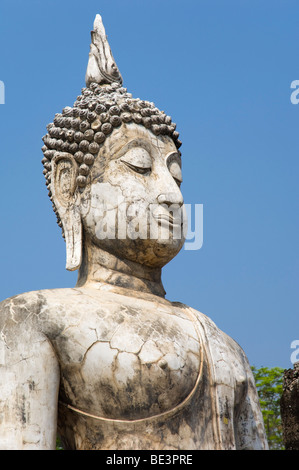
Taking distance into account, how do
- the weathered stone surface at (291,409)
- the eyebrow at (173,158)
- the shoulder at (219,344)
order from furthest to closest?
the weathered stone surface at (291,409), the eyebrow at (173,158), the shoulder at (219,344)

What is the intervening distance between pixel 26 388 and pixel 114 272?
1.49m

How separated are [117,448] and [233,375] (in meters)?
1.38

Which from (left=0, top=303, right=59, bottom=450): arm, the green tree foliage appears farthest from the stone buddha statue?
the green tree foliage

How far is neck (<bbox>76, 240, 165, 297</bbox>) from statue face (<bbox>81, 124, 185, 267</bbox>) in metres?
0.07

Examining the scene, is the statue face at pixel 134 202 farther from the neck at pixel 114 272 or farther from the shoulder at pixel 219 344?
the shoulder at pixel 219 344

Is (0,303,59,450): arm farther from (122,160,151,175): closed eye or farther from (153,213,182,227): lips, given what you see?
(122,160,151,175): closed eye

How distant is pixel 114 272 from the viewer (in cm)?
777

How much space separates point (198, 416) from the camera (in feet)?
23.6

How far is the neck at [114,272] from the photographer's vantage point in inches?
305

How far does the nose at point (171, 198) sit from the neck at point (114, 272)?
640 millimetres

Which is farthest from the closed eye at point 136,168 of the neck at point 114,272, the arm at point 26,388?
the arm at point 26,388

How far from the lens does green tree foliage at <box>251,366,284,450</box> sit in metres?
16.5

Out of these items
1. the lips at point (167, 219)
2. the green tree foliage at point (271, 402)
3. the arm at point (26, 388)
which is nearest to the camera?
the arm at point (26, 388)
